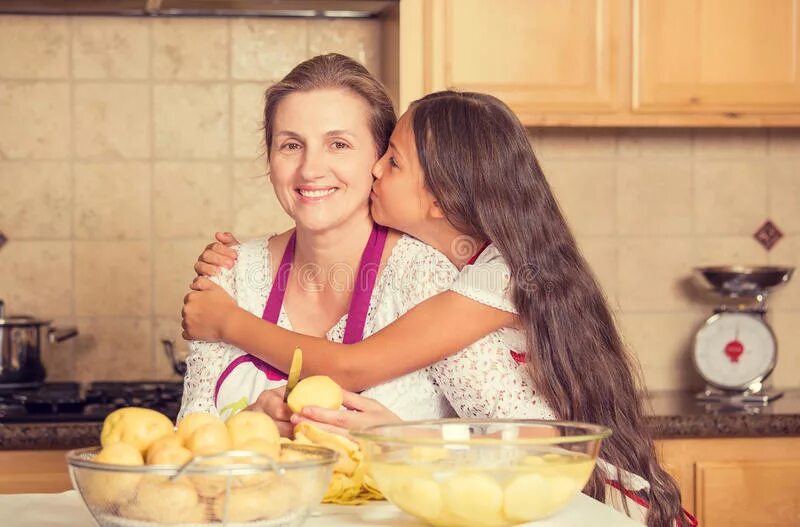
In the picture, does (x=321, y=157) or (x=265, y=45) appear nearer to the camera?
(x=321, y=157)

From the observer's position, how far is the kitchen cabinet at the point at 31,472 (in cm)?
228

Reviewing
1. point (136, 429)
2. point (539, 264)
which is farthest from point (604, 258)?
point (136, 429)

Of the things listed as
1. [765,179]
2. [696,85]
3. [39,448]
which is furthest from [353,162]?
[765,179]

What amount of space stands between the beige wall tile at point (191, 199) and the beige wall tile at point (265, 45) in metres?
0.26

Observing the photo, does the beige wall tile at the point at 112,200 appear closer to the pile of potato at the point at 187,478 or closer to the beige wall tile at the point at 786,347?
the beige wall tile at the point at 786,347

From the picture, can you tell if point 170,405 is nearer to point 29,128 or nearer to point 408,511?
point 29,128

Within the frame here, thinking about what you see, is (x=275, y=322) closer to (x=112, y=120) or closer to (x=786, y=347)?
(x=112, y=120)

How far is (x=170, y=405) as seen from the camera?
240 centimetres

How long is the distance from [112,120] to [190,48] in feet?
0.88

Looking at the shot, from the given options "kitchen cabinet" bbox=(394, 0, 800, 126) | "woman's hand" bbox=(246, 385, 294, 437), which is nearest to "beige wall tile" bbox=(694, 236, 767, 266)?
"kitchen cabinet" bbox=(394, 0, 800, 126)

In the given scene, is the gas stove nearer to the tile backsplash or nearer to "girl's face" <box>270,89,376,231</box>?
the tile backsplash

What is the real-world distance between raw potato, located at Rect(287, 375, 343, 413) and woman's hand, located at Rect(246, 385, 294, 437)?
0.06 m

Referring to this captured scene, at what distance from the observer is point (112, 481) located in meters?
0.88

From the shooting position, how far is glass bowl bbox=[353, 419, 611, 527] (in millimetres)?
942
